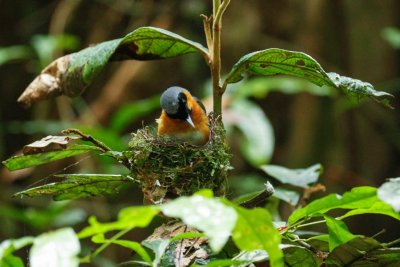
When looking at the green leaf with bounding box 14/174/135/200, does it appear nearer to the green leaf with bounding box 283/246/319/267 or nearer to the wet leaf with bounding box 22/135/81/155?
the wet leaf with bounding box 22/135/81/155

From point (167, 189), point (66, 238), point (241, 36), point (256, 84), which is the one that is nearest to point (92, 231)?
point (66, 238)

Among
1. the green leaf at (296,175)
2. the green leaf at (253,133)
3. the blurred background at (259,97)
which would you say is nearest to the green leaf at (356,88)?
the green leaf at (296,175)

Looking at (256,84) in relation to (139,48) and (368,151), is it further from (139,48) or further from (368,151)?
(139,48)

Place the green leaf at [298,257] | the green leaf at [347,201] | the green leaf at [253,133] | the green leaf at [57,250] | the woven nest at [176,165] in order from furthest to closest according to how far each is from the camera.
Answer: the green leaf at [253,133]
the woven nest at [176,165]
the green leaf at [298,257]
the green leaf at [347,201]
the green leaf at [57,250]

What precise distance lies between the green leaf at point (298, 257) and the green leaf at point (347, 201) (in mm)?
91

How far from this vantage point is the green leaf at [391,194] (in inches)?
33.8

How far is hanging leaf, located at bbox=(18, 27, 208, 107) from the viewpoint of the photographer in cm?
131

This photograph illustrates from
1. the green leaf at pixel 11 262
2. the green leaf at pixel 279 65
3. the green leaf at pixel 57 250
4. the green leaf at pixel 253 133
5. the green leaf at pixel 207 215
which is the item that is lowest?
the green leaf at pixel 253 133

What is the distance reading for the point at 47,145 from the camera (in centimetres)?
121

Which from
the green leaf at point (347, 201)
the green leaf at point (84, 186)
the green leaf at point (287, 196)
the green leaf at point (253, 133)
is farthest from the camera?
the green leaf at point (253, 133)

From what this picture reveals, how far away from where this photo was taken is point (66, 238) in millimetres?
732

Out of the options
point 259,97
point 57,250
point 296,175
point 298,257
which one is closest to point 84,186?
point 298,257

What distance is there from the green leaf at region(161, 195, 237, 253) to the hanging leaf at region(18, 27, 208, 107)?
618 mm

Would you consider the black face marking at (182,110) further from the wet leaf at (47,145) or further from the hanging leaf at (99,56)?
the wet leaf at (47,145)
